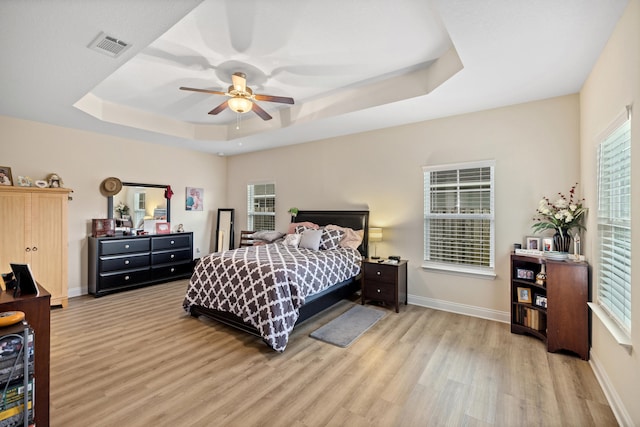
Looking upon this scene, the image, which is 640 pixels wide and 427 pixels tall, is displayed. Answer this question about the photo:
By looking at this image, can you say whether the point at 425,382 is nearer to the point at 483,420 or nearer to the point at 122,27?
the point at 483,420

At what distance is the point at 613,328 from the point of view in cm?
211

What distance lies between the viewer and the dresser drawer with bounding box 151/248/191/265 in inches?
212

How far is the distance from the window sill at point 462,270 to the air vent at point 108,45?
14.0 feet

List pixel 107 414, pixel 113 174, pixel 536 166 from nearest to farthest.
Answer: pixel 107 414
pixel 536 166
pixel 113 174

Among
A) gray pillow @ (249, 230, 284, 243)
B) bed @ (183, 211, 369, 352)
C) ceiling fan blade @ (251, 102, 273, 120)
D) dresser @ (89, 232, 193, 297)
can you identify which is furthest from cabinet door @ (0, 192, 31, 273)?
ceiling fan blade @ (251, 102, 273, 120)

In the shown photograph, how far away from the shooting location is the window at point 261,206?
6266mm

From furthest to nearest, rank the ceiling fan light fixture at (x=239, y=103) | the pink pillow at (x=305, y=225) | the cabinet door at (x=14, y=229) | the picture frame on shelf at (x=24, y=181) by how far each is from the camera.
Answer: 1. the pink pillow at (x=305, y=225)
2. the picture frame on shelf at (x=24, y=181)
3. the cabinet door at (x=14, y=229)
4. the ceiling fan light fixture at (x=239, y=103)

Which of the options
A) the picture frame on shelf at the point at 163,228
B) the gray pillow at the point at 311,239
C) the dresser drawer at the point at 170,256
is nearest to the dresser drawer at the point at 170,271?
the dresser drawer at the point at 170,256

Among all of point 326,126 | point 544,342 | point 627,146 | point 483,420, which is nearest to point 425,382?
point 483,420

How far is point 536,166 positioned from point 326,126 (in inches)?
112

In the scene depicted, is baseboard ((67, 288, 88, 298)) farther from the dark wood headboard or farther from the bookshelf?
the bookshelf

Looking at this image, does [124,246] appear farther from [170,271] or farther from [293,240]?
[293,240]

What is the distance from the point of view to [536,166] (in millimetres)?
3492

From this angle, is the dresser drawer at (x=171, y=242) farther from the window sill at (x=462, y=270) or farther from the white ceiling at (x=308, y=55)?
the window sill at (x=462, y=270)
